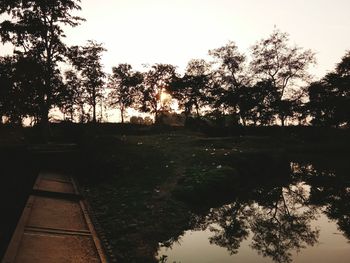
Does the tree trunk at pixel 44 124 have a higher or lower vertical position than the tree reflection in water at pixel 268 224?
higher

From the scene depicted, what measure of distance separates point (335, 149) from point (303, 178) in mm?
17063

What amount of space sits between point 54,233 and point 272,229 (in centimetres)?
668

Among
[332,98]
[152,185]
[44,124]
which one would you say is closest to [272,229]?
[152,185]

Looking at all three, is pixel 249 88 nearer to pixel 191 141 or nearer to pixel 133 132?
pixel 133 132

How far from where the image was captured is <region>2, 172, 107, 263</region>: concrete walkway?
5852 millimetres

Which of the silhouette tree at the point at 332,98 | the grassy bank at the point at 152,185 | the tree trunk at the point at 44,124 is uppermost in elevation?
the silhouette tree at the point at 332,98

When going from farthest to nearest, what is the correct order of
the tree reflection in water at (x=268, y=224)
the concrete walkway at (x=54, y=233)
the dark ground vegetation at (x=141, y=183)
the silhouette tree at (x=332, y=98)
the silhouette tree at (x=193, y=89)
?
the silhouette tree at (x=193, y=89) → the silhouette tree at (x=332, y=98) → the dark ground vegetation at (x=141, y=183) → the tree reflection in water at (x=268, y=224) → the concrete walkway at (x=54, y=233)

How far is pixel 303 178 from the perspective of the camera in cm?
1845

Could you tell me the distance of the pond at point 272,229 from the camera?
8.05 m

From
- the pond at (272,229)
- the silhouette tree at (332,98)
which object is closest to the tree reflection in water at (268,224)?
the pond at (272,229)

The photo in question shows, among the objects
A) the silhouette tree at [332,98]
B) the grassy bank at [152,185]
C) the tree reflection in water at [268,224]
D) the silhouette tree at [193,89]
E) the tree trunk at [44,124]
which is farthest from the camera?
the silhouette tree at [193,89]

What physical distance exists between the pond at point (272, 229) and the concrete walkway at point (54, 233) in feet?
6.44

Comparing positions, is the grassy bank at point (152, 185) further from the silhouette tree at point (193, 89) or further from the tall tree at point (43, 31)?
the silhouette tree at point (193, 89)

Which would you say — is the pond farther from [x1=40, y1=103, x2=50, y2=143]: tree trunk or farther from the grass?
[x1=40, y1=103, x2=50, y2=143]: tree trunk
